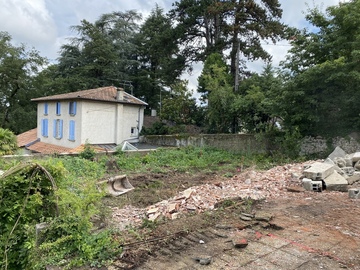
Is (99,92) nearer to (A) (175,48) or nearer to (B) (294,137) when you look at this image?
(A) (175,48)

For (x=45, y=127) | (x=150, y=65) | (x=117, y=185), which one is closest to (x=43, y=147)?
(x=45, y=127)

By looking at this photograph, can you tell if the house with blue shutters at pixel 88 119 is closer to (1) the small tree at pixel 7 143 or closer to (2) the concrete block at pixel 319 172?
(1) the small tree at pixel 7 143

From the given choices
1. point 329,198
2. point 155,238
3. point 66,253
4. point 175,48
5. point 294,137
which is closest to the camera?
point 66,253

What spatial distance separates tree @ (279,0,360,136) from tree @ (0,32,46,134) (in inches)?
862

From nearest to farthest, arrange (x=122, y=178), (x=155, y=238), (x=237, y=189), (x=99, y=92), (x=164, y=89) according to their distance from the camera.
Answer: (x=155, y=238) < (x=237, y=189) < (x=122, y=178) < (x=99, y=92) < (x=164, y=89)

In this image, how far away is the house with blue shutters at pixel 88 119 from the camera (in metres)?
15.6

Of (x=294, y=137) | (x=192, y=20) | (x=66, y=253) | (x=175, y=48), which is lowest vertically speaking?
(x=66, y=253)

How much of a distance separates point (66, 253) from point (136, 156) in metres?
8.58

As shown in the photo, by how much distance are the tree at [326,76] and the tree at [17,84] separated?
71.8ft

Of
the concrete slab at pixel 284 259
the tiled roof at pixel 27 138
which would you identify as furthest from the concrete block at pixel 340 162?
the tiled roof at pixel 27 138

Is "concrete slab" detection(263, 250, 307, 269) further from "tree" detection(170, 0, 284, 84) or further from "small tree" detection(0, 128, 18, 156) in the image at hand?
"tree" detection(170, 0, 284, 84)

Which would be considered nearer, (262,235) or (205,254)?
(205,254)

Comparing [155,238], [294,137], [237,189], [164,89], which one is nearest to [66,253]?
[155,238]

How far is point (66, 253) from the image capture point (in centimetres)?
282
